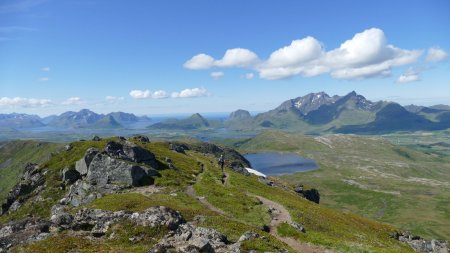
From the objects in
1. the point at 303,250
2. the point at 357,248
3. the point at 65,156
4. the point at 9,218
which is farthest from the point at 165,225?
the point at 65,156

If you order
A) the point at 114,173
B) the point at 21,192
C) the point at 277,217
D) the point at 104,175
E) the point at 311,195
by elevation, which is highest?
the point at 114,173

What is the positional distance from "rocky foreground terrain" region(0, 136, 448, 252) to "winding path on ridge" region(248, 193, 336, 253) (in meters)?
0.13

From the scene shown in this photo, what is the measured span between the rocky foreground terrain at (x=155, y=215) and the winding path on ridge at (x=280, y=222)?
0.41 feet

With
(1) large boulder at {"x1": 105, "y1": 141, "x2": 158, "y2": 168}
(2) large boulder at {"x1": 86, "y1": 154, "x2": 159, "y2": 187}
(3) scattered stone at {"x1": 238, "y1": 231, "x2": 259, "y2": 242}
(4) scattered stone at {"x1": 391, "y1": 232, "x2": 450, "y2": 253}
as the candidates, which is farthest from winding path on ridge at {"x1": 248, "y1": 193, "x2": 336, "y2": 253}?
(4) scattered stone at {"x1": 391, "y1": 232, "x2": 450, "y2": 253}

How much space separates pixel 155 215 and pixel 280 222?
23.1m

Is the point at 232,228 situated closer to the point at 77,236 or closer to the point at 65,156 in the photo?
the point at 77,236

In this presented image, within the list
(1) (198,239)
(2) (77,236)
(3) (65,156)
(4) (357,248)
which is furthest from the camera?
(3) (65,156)

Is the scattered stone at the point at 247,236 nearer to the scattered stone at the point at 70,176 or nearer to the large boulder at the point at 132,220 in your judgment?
the large boulder at the point at 132,220

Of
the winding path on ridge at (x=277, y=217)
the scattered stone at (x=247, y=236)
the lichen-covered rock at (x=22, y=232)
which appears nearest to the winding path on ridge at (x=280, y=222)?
the winding path on ridge at (x=277, y=217)

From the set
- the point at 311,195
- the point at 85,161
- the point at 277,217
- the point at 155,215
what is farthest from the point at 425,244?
the point at 85,161

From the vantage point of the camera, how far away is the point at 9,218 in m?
73.4

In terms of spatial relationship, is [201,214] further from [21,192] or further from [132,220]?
[21,192]

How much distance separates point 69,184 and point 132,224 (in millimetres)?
49473

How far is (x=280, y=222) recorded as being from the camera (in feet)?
169
